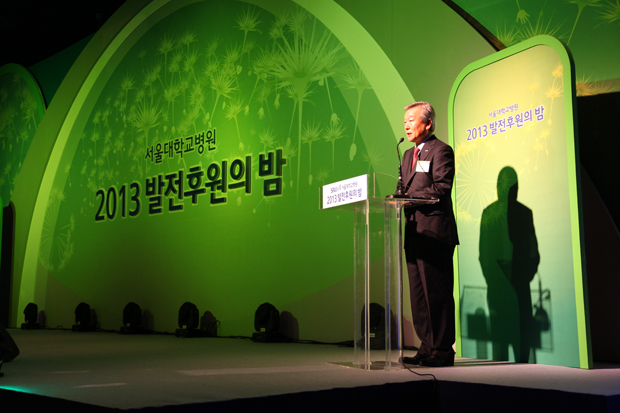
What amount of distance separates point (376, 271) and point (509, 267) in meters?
0.99

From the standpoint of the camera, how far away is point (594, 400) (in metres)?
2.21

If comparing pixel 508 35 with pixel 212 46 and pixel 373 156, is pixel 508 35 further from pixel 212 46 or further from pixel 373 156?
pixel 212 46

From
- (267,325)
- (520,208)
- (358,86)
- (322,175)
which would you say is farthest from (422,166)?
(267,325)

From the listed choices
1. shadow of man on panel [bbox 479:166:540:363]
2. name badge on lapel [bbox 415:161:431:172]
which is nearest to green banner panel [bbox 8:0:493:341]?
name badge on lapel [bbox 415:161:431:172]

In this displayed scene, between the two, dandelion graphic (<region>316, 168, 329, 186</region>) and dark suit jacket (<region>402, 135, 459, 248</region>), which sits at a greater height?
dandelion graphic (<region>316, 168, 329, 186</region>)

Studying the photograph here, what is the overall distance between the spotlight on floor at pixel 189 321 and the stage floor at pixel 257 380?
192cm

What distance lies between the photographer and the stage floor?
225 cm

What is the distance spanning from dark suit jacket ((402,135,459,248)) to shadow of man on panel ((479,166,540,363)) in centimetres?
54

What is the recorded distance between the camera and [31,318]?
26.5ft

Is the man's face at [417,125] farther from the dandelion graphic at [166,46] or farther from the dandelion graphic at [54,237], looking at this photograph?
the dandelion graphic at [54,237]

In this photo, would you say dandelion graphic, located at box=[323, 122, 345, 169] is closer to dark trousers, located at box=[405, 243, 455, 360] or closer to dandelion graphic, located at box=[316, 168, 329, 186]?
dandelion graphic, located at box=[316, 168, 329, 186]

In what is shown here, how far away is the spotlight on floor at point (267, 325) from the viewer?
5.22 metres

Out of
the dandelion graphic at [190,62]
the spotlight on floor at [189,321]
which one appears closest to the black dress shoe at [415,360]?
the spotlight on floor at [189,321]

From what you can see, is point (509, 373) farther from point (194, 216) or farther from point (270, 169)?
point (194, 216)
